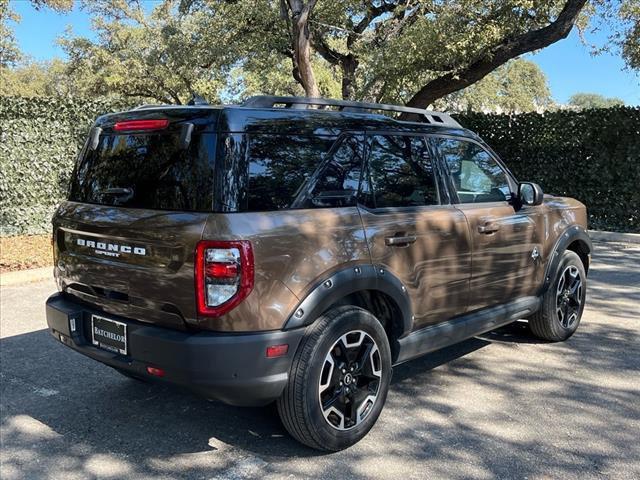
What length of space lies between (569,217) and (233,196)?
3.45 meters

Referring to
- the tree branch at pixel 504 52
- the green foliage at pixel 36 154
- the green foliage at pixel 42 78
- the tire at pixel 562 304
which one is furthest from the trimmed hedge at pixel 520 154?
the green foliage at pixel 42 78

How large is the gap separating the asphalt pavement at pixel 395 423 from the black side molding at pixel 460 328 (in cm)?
41

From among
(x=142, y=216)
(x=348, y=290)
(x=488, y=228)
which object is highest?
(x=142, y=216)

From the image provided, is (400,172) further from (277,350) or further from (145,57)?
(145,57)

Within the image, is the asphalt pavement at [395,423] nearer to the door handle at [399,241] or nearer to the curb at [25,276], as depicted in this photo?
the door handle at [399,241]

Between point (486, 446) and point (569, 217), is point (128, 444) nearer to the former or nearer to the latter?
point (486, 446)

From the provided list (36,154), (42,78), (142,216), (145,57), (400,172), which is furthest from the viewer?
(42,78)

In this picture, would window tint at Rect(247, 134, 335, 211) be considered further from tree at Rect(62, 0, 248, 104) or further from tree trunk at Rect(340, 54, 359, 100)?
tree at Rect(62, 0, 248, 104)

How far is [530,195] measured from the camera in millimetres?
4543

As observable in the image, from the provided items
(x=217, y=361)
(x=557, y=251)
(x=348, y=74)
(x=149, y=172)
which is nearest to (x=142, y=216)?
(x=149, y=172)

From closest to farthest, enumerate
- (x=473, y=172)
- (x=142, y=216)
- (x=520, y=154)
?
(x=142, y=216) < (x=473, y=172) < (x=520, y=154)

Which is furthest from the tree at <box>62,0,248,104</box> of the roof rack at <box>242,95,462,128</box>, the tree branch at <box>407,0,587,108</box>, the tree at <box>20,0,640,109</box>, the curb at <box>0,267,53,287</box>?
the roof rack at <box>242,95,462,128</box>

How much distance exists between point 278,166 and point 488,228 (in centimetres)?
183

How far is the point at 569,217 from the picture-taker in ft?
16.9
